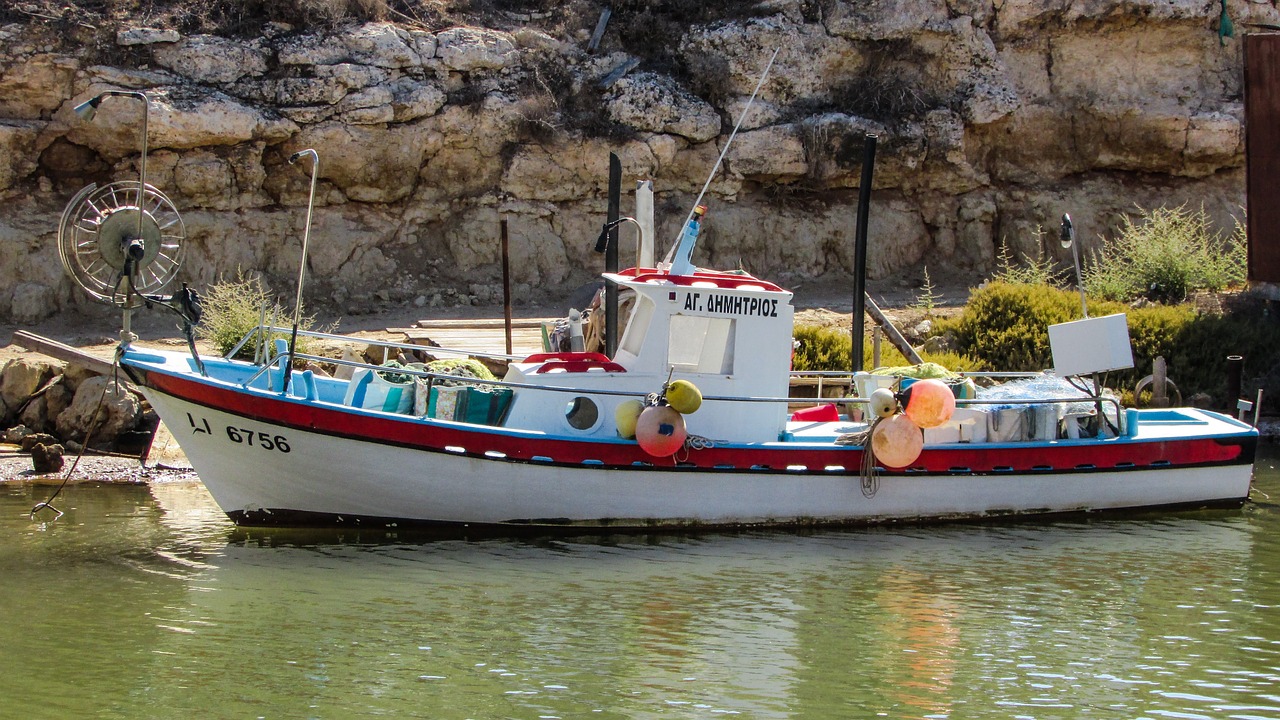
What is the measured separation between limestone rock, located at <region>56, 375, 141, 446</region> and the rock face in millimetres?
4811

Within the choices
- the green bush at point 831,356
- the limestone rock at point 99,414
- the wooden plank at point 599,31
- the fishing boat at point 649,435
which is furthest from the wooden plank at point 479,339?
the wooden plank at point 599,31

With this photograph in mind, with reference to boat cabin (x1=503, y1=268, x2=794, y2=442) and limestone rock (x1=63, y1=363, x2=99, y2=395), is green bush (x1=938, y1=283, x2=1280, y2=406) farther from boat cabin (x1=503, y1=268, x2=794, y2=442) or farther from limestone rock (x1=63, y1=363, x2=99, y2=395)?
limestone rock (x1=63, y1=363, x2=99, y2=395)

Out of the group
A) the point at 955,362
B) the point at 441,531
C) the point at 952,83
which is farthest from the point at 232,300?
the point at 952,83

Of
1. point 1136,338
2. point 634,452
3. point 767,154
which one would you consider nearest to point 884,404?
point 634,452

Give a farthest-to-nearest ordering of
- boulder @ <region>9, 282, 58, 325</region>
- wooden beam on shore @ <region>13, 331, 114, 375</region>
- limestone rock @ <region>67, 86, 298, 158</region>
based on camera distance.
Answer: limestone rock @ <region>67, 86, 298, 158</region> → boulder @ <region>9, 282, 58, 325</region> → wooden beam on shore @ <region>13, 331, 114, 375</region>

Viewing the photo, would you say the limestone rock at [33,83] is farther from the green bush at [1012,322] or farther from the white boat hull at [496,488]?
the green bush at [1012,322]

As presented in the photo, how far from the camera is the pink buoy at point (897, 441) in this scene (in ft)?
39.8

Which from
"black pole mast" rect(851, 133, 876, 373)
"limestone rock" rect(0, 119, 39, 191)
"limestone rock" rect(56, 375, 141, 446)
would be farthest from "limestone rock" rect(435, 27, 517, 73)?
"limestone rock" rect(56, 375, 141, 446)

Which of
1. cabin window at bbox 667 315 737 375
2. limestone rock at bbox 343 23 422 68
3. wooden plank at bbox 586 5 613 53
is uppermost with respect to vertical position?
wooden plank at bbox 586 5 613 53

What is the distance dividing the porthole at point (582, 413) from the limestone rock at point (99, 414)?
6393 mm

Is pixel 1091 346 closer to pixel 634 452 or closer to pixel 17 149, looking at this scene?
pixel 634 452

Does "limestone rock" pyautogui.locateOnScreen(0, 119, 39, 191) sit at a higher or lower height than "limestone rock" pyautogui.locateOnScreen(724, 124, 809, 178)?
lower

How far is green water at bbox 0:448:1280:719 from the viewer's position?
802cm

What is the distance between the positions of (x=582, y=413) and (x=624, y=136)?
11.9m
